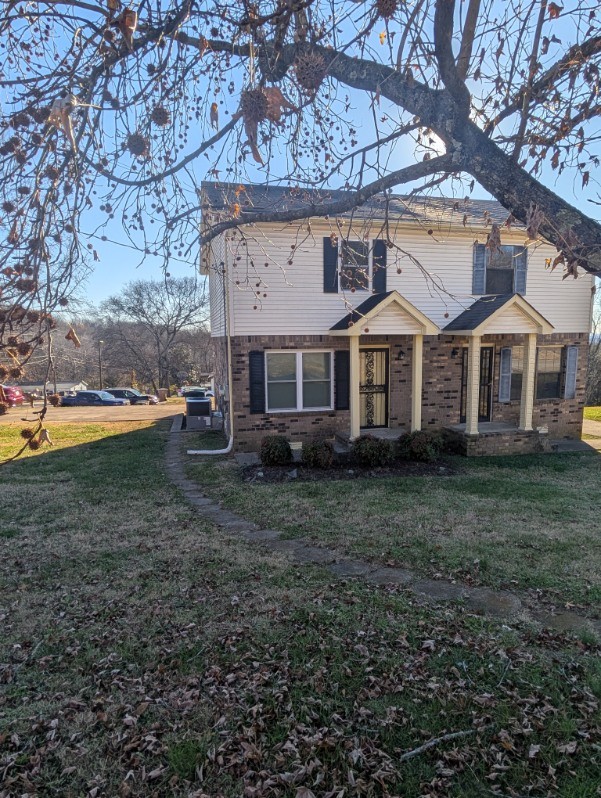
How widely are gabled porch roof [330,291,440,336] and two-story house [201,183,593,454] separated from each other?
2 cm

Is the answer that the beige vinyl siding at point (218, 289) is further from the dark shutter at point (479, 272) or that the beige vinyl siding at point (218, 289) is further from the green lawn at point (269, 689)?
the green lawn at point (269, 689)

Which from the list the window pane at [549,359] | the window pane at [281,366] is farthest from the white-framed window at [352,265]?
the window pane at [549,359]

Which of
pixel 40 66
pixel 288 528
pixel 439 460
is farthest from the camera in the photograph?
pixel 439 460

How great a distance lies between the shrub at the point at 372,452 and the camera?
904cm

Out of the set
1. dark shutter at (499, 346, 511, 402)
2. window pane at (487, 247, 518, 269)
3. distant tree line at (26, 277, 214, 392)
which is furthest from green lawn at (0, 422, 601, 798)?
distant tree line at (26, 277, 214, 392)

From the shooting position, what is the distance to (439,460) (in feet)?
32.2

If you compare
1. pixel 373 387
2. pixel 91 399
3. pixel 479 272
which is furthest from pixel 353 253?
pixel 91 399

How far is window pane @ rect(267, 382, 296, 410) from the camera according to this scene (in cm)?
1021

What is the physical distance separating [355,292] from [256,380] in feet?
9.79

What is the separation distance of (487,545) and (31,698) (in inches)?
179

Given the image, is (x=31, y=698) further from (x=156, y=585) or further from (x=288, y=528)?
(x=288, y=528)

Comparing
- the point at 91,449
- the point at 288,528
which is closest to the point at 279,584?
the point at 288,528

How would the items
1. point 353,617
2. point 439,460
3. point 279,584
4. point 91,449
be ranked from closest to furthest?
point 353,617 → point 279,584 → point 439,460 → point 91,449

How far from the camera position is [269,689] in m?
2.97
